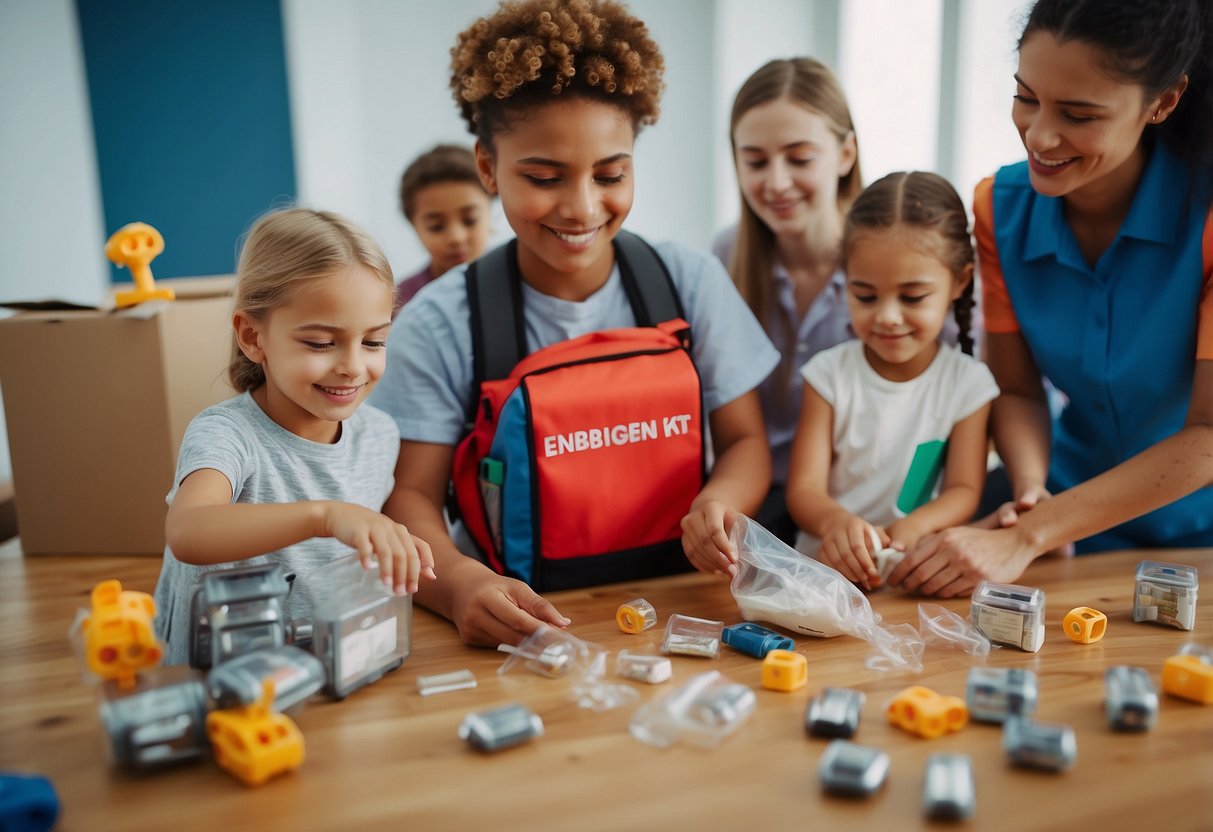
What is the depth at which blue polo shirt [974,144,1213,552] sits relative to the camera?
1.40 metres

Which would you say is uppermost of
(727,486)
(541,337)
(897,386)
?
(541,337)

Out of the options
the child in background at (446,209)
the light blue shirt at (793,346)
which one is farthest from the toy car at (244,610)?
the child in background at (446,209)

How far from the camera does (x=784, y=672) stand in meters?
1.00

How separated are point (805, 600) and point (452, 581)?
43 centimetres

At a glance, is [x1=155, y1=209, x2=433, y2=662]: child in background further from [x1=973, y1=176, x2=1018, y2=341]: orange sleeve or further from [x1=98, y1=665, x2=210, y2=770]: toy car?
[x1=973, y1=176, x2=1018, y2=341]: orange sleeve

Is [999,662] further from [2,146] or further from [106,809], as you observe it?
[2,146]

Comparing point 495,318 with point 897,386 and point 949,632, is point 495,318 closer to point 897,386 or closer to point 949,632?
point 897,386

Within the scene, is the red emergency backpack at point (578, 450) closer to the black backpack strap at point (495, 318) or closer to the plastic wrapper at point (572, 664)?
the black backpack strap at point (495, 318)

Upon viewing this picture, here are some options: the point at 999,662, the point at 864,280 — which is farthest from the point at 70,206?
the point at 999,662

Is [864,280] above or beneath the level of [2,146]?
beneath

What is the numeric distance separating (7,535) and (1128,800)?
183cm

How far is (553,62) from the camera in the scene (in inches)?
52.1

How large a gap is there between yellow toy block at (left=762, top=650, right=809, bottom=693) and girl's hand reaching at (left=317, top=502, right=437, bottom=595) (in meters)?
0.38

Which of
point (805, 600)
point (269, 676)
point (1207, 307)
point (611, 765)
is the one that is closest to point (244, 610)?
point (269, 676)
